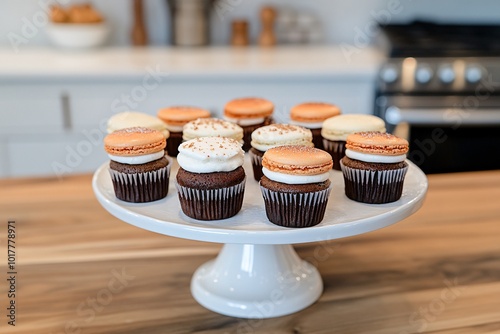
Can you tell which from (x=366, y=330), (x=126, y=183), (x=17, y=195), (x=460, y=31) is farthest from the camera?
(x=460, y=31)

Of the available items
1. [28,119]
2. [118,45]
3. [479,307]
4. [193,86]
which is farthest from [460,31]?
[479,307]

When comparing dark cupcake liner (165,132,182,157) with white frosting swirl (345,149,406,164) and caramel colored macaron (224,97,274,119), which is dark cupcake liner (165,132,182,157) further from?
white frosting swirl (345,149,406,164)

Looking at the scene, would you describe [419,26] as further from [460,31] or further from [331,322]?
[331,322]

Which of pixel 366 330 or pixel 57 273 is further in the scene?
pixel 57 273

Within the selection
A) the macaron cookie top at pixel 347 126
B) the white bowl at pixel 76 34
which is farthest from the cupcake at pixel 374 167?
the white bowl at pixel 76 34

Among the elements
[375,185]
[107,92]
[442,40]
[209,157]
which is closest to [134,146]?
[209,157]

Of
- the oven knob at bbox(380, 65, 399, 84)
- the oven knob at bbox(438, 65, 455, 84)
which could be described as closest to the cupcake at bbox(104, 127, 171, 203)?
the oven knob at bbox(380, 65, 399, 84)

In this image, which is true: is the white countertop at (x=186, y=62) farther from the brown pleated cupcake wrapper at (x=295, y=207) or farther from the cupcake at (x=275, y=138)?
the brown pleated cupcake wrapper at (x=295, y=207)
